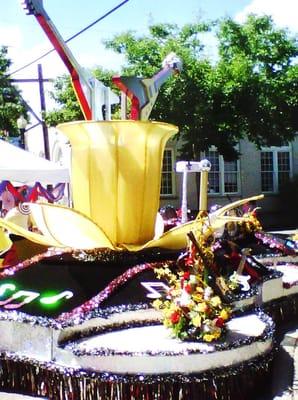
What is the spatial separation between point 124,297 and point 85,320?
2.28ft

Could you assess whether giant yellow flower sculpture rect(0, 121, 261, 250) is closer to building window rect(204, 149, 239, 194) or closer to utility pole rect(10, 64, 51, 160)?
utility pole rect(10, 64, 51, 160)

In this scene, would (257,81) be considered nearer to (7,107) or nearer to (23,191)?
(23,191)

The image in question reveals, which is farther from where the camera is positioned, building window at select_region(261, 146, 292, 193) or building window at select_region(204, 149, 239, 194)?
building window at select_region(261, 146, 292, 193)

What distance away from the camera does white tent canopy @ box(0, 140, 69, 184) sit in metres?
11.2

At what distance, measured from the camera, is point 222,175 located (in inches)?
1019

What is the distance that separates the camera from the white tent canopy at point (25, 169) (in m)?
11.2

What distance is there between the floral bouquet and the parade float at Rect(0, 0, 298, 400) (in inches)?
0.4

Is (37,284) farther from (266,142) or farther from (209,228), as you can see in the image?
(266,142)

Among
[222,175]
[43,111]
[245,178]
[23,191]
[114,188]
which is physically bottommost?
[245,178]

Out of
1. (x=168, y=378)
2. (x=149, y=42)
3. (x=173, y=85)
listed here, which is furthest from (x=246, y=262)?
(x=149, y=42)

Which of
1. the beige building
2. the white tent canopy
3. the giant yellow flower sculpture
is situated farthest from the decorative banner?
the beige building

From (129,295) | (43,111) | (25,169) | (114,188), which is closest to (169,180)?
(43,111)

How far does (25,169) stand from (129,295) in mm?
6016

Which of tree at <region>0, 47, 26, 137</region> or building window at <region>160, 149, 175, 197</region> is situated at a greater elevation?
tree at <region>0, 47, 26, 137</region>
